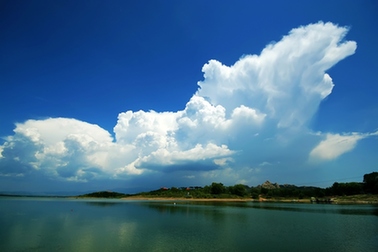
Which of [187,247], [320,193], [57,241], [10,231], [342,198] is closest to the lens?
[187,247]

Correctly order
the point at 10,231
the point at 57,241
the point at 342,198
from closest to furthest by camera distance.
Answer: the point at 57,241, the point at 10,231, the point at 342,198

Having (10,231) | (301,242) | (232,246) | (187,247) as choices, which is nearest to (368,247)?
(301,242)

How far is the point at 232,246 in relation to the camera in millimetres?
31281

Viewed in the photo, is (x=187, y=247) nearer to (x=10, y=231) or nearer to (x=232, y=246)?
(x=232, y=246)

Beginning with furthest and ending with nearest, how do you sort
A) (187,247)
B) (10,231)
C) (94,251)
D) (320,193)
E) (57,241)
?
(320,193), (10,231), (57,241), (187,247), (94,251)

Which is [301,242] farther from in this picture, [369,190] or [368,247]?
[369,190]

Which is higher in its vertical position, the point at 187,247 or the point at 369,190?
the point at 369,190

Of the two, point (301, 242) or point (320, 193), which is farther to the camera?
point (320, 193)

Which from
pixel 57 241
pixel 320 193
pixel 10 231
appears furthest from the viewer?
pixel 320 193

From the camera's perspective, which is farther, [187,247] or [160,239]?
[160,239]

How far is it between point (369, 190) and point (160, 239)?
599ft

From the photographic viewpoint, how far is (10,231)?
3962 cm

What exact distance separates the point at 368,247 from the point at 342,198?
154 metres

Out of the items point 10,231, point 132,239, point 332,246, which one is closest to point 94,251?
point 132,239
